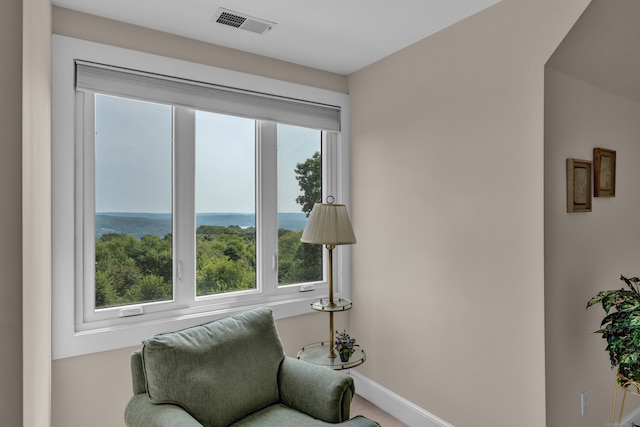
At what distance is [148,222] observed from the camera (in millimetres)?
2428

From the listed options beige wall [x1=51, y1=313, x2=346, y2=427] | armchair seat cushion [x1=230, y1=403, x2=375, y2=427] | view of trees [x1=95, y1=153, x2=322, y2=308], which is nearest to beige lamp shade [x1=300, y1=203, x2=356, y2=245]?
view of trees [x1=95, y1=153, x2=322, y2=308]

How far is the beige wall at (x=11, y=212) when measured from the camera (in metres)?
0.84

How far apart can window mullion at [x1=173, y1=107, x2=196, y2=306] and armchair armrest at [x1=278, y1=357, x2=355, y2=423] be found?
36.0 inches

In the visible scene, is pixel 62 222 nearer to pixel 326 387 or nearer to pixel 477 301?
pixel 326 387

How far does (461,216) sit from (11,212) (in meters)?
2.13

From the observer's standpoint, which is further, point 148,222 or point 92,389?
point 148,222

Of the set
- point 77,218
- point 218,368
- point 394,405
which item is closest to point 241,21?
point 77,218

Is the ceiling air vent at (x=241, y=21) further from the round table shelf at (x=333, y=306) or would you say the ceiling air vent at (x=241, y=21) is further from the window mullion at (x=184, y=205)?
the round table shelf at (x=333, y=306)

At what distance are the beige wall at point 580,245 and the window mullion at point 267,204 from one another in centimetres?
179

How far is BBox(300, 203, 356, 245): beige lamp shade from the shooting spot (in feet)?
7.60

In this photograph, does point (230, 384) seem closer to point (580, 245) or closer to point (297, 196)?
point (297, 196)

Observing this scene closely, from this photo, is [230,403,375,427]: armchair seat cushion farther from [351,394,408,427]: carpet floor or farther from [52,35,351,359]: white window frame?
[351,394,408,427]: carpet floor

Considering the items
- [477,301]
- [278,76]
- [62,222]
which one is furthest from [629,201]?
[62,222]

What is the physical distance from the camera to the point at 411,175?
8.67 feet
